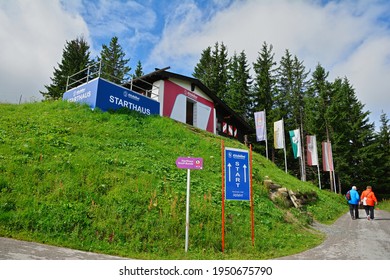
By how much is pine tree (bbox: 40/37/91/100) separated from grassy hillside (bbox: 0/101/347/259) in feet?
84.6

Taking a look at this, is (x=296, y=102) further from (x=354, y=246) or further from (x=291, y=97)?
(x=354, y=246)

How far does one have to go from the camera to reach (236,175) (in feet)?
27.5

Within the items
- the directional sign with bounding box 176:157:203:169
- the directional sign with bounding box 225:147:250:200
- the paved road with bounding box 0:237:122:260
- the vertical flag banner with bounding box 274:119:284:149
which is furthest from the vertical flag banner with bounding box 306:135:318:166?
the paved road with bounding box 0:237:122:260

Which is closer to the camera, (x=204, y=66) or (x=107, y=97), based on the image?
(x=107, y=97)

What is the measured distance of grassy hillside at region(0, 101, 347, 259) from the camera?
6902mm

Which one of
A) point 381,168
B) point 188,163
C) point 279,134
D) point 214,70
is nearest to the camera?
point 188,163

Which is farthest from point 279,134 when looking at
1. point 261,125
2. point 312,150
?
point 312,150

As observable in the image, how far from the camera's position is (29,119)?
13.9 metres

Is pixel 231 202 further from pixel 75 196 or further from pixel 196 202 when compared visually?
pixel 75 196

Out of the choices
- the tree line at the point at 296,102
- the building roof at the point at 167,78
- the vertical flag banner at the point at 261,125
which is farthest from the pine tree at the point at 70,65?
the vertical flag banner at the point at 261,125

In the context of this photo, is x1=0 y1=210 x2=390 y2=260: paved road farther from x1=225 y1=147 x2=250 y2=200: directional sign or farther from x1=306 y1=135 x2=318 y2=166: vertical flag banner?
x1=306 y1=135 x2=318 y2=166: vertical flag banner

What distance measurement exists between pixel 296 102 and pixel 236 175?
37.4m

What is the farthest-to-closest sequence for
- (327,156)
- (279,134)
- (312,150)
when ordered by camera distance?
(327,156), (312,150), (279,134)

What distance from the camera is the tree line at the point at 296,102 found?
120 ft
